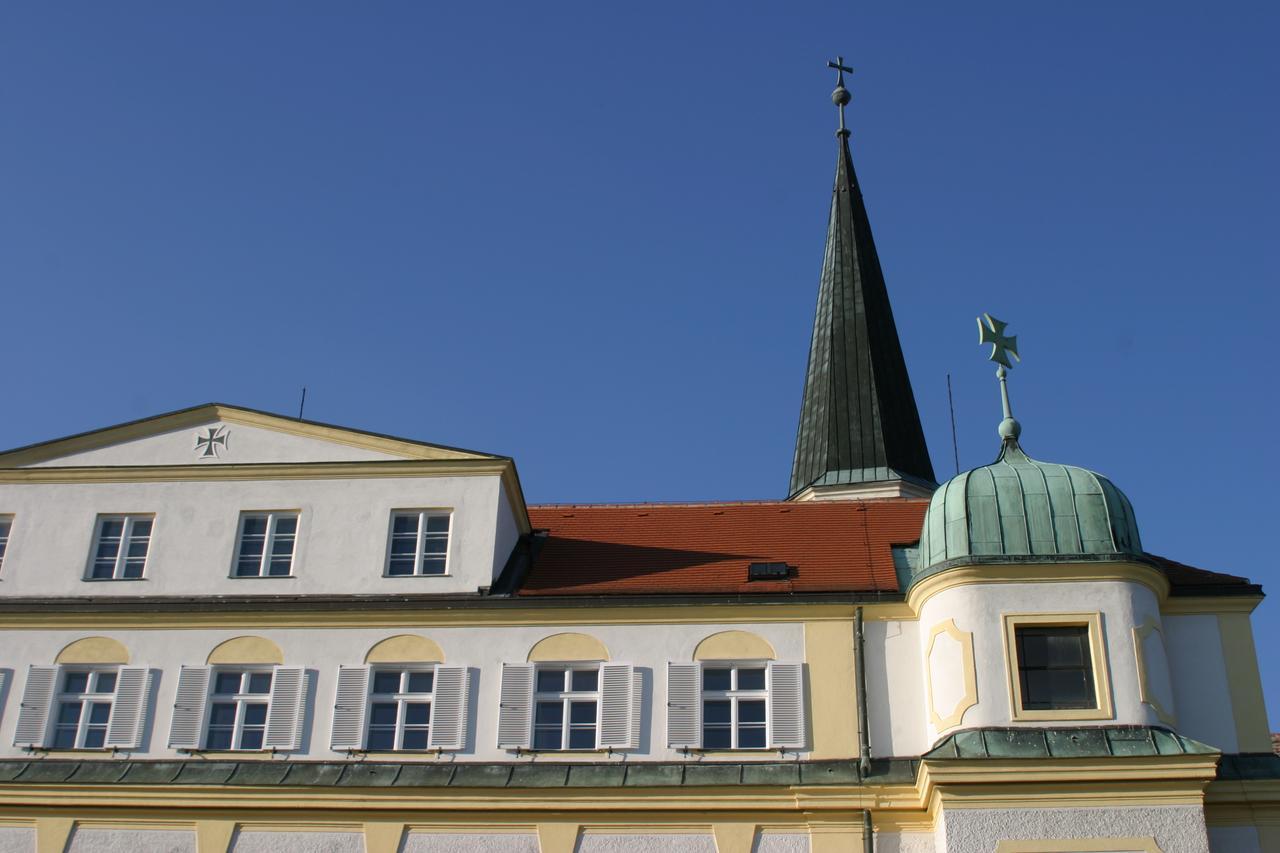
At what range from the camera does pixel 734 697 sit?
26.1 meters

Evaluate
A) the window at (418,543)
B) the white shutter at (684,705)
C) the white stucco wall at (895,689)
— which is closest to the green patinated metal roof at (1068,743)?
the white stucco wall at (895,689)

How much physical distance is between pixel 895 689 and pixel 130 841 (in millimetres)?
12775

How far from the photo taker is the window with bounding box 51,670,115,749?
26.9m

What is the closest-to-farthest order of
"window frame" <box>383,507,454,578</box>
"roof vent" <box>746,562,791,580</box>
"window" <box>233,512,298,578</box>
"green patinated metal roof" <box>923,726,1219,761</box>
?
"green patinated metal roof" <box>923,726,1219,761</box>
"roof vent" <box>746,562,791,580</box>
"window frame" <box>383,507,454,578</box>
"window" <box>233,512,298,578</box>

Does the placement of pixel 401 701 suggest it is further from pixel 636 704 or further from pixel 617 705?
pixel 636 704

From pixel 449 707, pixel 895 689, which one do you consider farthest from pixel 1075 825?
pixel 449 707

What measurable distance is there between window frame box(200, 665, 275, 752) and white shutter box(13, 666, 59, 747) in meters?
2.84

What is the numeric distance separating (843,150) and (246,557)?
1209 inches

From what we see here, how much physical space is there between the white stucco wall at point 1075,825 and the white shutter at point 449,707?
8.11m

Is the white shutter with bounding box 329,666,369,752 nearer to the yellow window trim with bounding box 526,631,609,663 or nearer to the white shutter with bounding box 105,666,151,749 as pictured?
the yellow window trim with bounding box 526,631,609,663

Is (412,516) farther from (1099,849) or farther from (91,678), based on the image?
(1099,849)

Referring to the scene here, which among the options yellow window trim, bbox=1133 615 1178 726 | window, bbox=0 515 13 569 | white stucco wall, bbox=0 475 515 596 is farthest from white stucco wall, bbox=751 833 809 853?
window, bbox=0 515 13 569

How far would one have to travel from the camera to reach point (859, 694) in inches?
1016

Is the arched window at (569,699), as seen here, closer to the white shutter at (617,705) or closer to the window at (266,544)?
the white shutter at (617,705)
